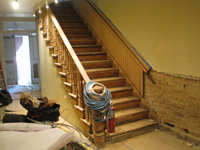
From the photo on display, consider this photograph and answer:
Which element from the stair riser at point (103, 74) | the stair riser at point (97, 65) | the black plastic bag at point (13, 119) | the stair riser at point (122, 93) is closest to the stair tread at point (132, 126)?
the stair riser at point (122, 93)

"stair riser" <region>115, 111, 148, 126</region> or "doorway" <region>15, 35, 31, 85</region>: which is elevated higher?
"doorway" <region>15, 35, 31, 85</region>

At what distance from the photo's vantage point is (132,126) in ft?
11.9

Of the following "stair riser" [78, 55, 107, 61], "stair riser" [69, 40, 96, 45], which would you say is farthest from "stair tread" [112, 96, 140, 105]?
"stair riser" [69, 40, 96, 45]

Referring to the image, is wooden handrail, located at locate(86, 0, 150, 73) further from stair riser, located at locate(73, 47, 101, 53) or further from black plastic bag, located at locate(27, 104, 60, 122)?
black plastic bag, located at locate(27, 104, 60, 122)

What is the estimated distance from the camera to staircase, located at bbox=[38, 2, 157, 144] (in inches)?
142

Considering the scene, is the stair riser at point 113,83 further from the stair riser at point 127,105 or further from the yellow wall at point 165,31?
the yellow wall at point 165,31

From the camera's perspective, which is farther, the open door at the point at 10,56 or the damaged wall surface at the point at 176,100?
the open door at the point at 10,56

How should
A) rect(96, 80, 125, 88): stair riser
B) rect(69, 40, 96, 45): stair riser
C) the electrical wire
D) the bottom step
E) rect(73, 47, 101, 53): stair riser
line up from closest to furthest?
the electrical wire → the bottom step → rect(96, 80, 125, 88): stair riser → rect(73, 47, 101, 53): stair riser → rect(69, 40, 96, 45): stair riser

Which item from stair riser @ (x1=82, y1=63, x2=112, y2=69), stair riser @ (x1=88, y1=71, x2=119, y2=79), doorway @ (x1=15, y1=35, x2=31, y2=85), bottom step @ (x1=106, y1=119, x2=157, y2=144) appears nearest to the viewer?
bottom step @ (x1=106, y1=119, x2=157, y2=144)

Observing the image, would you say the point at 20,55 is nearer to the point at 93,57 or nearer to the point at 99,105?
the point at 93,57

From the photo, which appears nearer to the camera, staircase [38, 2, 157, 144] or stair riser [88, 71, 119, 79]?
staircase [38, 2, 157, 144]

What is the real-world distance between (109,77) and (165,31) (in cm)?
164

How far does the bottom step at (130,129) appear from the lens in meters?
3.29

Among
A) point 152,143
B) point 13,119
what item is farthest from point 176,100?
point 13,119
